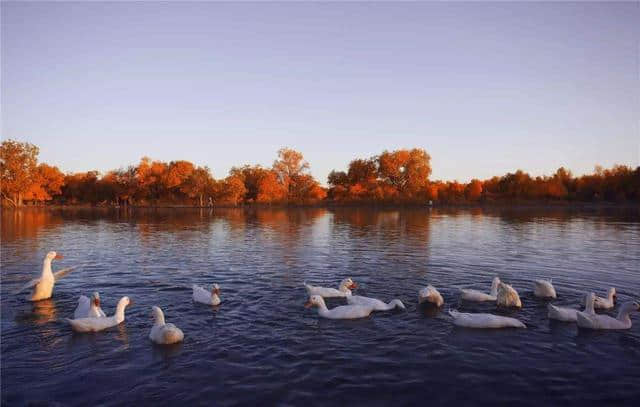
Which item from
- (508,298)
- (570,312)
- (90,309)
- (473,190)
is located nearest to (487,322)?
(508,298)

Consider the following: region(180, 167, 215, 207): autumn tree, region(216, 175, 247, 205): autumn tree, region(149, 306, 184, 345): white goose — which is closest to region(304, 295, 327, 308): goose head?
region(149, 306, 184, 345): white goose

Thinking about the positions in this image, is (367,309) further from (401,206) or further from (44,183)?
(44,183)

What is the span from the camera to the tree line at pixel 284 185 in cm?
11438

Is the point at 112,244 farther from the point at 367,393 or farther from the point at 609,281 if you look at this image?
the point at 609,281

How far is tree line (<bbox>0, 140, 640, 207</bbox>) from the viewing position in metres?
114

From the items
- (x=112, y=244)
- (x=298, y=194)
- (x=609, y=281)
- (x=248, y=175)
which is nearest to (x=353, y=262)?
(x=609, y=281)

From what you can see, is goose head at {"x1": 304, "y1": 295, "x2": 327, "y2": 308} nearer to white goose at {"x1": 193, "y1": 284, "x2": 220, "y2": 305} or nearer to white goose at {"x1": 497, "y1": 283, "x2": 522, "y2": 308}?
white goose at {"x1": 193, "y1": 284, "x2": 220, "y2": 305}

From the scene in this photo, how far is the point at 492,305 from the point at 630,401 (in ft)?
19.3

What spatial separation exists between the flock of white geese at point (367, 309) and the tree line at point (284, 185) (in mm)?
99918

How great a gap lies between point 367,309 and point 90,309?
27.8 ft

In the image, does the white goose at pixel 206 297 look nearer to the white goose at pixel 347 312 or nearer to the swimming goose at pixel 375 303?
the white goose at pixel 347 312

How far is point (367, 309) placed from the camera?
12781 millimetres

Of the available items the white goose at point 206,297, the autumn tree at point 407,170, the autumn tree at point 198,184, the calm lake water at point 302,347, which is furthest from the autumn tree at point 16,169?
the white goose at point 206,297

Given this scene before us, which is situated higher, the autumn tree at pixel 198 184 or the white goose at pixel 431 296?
the autumn tree at pixel 198 184
